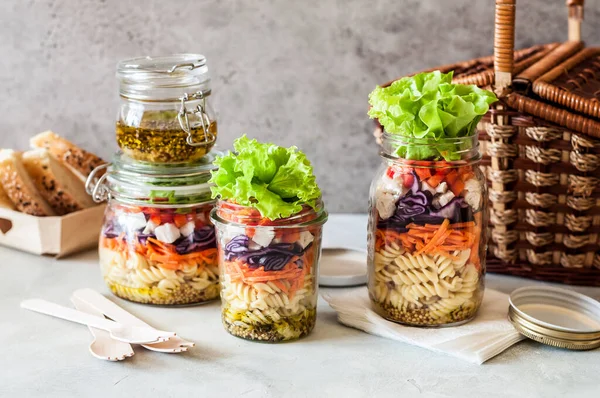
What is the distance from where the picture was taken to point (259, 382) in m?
1.01

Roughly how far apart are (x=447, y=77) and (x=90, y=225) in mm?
740

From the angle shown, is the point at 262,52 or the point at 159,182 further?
the point at 262,52

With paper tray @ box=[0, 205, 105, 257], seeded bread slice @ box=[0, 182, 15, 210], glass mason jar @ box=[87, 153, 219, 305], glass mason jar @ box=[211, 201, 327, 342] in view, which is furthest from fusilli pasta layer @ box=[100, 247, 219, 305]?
seeded bread slice @ box=[0, 182, 15, 210]

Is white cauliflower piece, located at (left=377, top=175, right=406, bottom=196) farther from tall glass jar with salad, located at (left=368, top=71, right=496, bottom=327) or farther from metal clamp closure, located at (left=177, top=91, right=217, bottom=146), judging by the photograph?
metal clamp closure, located at (left=177, top=91, right=217, bottom=146)

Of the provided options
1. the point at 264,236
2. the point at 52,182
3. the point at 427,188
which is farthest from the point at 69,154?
the point at 427,188

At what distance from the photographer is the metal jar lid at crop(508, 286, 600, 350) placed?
1063mm

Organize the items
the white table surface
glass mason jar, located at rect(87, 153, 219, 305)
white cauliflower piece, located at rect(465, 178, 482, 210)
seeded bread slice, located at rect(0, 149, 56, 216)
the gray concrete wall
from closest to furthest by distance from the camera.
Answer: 1. the white table surface
2. white cauliflower piece, located at rect(465, 178, 482, 210)
3. glass mason jar, located at rect(87, 153, 219, 305)
4. seeded bread slice, located at rect(0, 149, 56, 216)
5. the gray concrete wall

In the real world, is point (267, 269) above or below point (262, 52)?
below

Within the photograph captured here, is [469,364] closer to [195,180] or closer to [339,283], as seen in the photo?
[339,283]

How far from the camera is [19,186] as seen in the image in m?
1.44

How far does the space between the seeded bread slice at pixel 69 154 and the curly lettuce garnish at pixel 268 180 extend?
546 mm

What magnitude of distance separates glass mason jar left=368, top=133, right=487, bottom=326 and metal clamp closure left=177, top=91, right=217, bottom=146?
270mm

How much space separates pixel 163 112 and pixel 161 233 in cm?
18

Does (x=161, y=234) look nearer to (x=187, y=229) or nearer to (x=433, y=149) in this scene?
(x=187, y=229)
